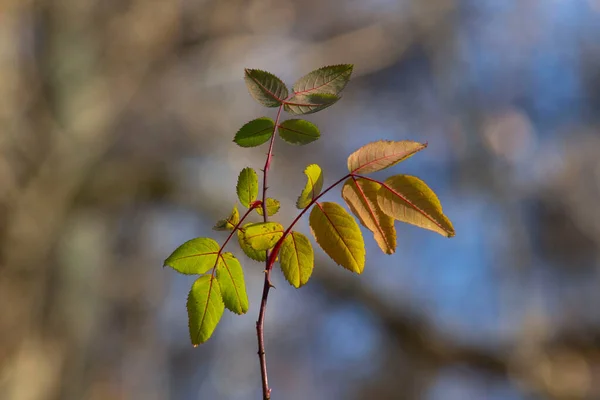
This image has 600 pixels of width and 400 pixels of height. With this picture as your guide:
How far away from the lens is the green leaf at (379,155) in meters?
0.26

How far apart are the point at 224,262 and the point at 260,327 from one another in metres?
0.05

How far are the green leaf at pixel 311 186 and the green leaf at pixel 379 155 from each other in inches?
0.7

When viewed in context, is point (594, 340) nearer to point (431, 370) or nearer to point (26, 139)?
point (431, 370)

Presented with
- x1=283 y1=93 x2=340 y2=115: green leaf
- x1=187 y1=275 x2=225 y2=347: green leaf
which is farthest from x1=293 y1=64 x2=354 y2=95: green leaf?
x1=187 y1=275 x2=225 y2=347: green leaf

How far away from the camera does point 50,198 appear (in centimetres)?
305

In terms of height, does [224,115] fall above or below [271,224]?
above

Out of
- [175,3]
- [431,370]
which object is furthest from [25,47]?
[431,370]

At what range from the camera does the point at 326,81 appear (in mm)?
275

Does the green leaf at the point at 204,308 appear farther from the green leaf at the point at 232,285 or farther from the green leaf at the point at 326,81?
the green leaf at the point at 326,81

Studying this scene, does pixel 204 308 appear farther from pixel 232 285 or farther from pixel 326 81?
pixel 326 81

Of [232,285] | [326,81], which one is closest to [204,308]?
[232,285]

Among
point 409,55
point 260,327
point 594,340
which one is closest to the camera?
point 260,327

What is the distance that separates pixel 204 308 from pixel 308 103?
113 mm

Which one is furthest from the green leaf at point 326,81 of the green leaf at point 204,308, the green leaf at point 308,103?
the green leaf at point 204,308
